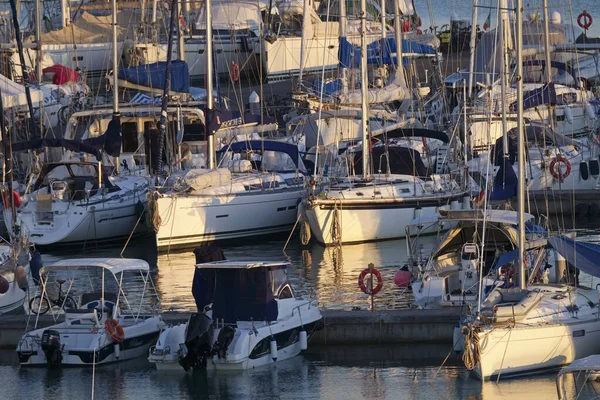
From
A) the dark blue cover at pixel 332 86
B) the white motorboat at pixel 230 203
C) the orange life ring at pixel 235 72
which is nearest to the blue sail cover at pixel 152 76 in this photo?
the dark blue cover at pixel 332 86

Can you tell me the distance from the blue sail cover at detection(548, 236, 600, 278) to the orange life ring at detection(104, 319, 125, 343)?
291 inches

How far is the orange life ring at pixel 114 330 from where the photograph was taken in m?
25.8

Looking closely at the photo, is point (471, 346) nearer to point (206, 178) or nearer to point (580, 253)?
point (580, 253)

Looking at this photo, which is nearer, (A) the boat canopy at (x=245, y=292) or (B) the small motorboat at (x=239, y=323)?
(B) the small motorboat at (x=239, y=323)

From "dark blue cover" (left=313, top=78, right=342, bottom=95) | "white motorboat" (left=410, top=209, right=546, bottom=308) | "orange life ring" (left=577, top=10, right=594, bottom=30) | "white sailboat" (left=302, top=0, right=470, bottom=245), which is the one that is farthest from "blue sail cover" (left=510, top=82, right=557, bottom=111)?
"orange life ring" (left=577, top=10, right=594, bottom=30)

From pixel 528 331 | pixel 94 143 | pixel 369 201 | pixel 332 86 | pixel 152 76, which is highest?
pixel 152 76

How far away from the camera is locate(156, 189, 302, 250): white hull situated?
128ft

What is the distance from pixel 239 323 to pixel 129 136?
20.7 metres

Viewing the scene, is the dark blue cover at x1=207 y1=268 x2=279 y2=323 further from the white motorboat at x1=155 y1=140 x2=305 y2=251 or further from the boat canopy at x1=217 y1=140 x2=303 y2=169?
the boat canopy at x1=217 y1=140 x2=303 y2=169

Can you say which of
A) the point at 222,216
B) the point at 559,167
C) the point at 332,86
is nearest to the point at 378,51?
the point at 332,86

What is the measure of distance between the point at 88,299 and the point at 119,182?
14625mm

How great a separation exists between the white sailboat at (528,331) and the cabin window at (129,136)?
70.6 ft

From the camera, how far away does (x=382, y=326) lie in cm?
2669

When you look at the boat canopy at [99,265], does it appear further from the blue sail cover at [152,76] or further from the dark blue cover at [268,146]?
the blue sail cover at [152,76]
